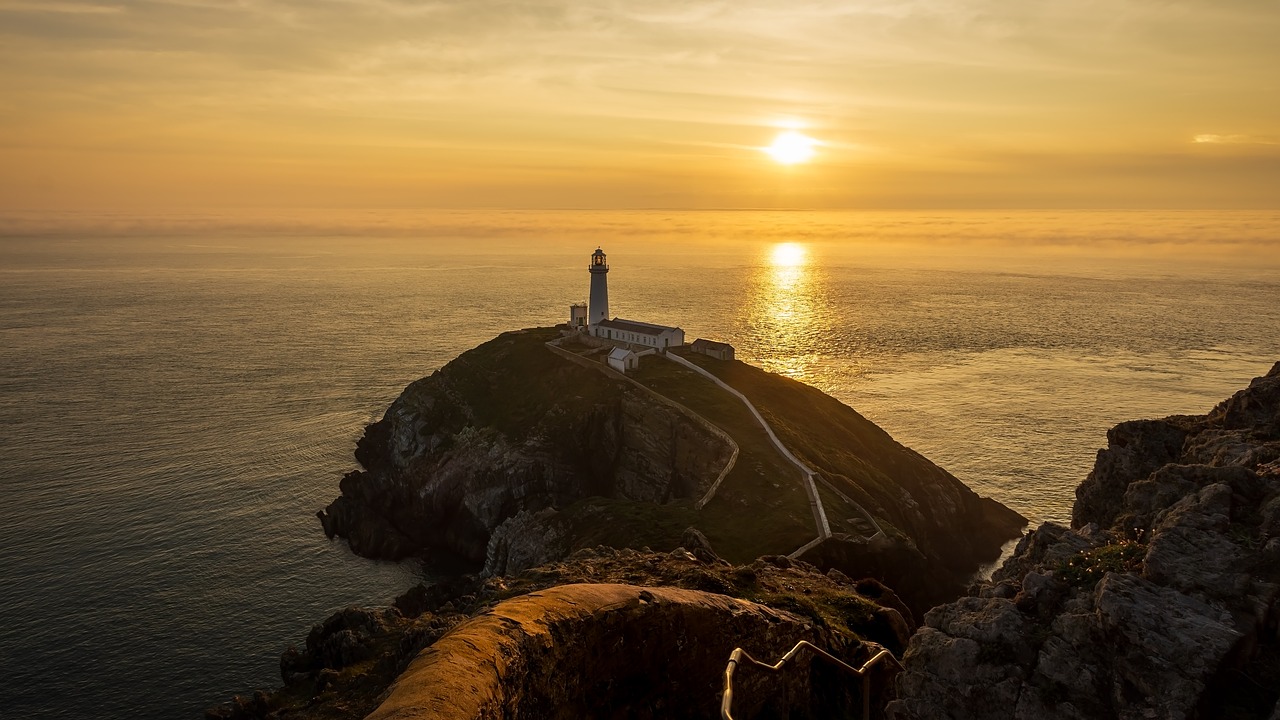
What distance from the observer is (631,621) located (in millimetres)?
25156

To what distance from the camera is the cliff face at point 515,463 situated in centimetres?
7594

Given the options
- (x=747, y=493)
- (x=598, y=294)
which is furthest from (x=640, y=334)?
(x=747, y=493)

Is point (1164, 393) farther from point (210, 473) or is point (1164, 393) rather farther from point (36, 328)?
point (36, 328)

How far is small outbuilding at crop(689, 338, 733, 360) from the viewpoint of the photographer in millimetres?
102812

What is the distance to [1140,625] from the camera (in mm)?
20000

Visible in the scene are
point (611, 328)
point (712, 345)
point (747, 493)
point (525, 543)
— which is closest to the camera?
point (525, 543)

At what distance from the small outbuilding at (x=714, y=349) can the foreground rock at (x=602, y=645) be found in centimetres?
5684

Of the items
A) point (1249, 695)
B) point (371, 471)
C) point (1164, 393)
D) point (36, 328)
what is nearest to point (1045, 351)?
point (1164, 393)

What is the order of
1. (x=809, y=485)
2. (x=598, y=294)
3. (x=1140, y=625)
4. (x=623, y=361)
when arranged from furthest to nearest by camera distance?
1. (x=598, y=294)
2. (x=623, y=361)
3. (x=809, y=485)
4. (x=1140, y=625)

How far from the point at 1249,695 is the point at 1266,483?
7859 mm

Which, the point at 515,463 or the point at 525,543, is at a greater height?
the point at 515,463

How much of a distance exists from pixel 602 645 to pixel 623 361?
68.7 meters

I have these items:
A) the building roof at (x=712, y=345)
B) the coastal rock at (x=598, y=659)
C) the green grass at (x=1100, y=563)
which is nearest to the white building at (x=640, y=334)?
the building roof at (x=712, y=345)

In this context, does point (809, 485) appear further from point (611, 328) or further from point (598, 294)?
point (598, 294)
